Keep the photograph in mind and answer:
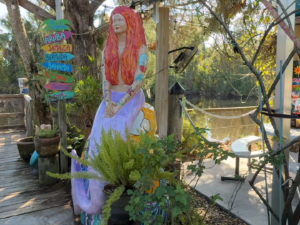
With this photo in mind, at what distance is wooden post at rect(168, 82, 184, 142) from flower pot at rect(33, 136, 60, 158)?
163 cm

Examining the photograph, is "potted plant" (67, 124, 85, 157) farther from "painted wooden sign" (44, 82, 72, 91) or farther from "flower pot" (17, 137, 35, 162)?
"painted wooden sign" (44, 82, 72, 91)

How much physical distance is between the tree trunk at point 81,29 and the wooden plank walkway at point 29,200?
232 centimetres

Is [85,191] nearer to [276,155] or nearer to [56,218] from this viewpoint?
[56,218]

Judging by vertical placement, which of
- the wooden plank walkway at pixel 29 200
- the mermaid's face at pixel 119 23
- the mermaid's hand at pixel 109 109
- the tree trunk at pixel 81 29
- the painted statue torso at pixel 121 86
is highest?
the tree trunk at pixel 81 29

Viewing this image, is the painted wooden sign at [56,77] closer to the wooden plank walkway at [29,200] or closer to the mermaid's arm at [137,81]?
the mermaid's arm at [137,81]

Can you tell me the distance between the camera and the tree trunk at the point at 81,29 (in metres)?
5.20

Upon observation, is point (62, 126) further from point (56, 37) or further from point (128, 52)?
point (128, 52)

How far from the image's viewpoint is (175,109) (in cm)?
386

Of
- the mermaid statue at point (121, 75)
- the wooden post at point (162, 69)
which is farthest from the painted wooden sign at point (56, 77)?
the wooden post at point (162, 69)

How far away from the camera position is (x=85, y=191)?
7.15 ft

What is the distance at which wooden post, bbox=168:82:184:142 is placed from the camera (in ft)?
12.4

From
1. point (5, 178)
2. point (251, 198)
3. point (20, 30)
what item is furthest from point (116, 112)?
point (20, 30)

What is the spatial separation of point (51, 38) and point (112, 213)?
2.26 m

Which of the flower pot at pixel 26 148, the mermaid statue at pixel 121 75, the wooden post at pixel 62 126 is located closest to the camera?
the mermaid statue at pixel 121 75
